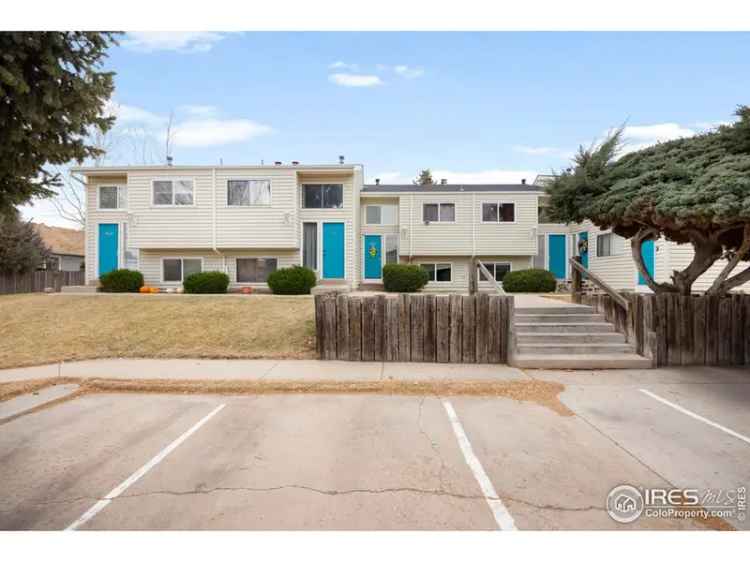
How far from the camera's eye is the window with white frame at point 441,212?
71.6 feet

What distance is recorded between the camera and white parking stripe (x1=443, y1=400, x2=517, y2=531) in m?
2.88

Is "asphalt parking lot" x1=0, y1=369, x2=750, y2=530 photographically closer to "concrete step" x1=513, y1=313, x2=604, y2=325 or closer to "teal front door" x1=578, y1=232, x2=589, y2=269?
"concrete step" x1=513, y1=313, x2=604, y2=325

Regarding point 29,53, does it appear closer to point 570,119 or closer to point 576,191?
point 576,191

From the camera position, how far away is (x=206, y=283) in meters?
17.6

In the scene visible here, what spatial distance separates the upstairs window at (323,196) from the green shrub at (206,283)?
16.8ft

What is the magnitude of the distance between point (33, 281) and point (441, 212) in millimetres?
24187

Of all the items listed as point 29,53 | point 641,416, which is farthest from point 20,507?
point 641,416

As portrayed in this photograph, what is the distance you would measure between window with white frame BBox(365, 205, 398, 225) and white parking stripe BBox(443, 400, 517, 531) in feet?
59.8

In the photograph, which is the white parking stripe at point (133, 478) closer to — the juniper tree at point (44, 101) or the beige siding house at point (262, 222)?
the juniper tree at point (44, 101)

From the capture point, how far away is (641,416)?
5.16 meters

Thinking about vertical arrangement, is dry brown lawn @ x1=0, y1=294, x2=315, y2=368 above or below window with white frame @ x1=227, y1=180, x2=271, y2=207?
below

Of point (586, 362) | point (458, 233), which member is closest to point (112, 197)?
point (458, 233)

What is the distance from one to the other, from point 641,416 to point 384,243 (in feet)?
58.9

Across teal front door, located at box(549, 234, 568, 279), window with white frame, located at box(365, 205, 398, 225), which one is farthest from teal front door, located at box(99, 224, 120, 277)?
teal front door, located at box(549, 234, 568, 279)
